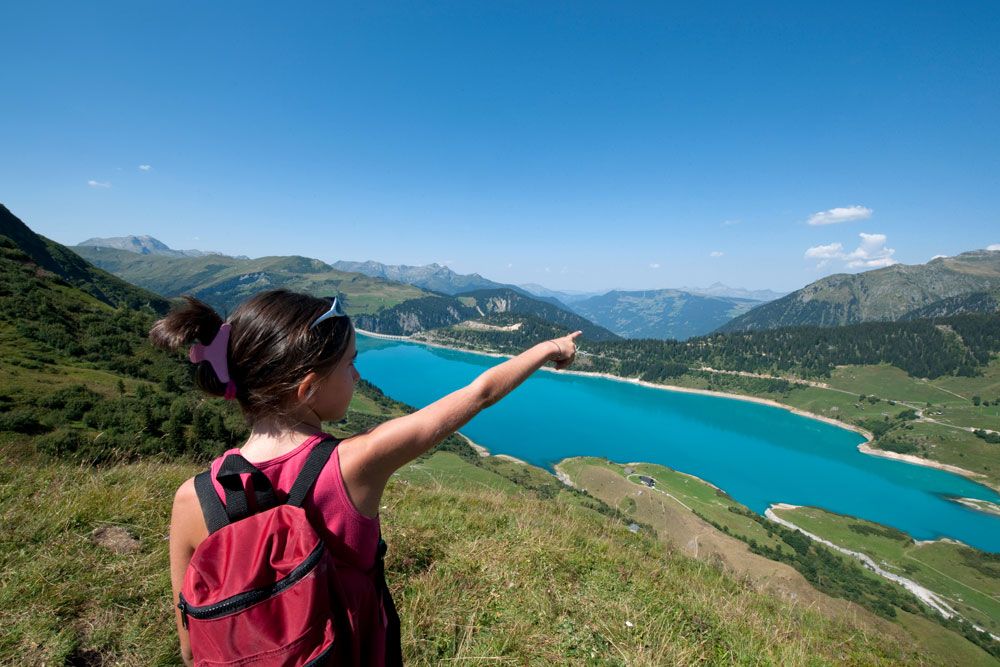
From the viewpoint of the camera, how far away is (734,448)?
91250mm

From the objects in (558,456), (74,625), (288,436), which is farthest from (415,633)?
(558,456)

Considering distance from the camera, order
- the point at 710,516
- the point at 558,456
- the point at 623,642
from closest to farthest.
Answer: the point at 623,642 < the point at 710,516 < the point at 558,456

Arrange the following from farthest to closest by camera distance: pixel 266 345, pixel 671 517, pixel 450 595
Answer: pixel 671 517 → pixel 450 595 → pixel 266 345

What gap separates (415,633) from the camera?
8.95ft

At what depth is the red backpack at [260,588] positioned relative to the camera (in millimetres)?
948

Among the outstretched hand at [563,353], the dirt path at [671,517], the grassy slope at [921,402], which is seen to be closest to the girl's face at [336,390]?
the outstretched hand at [563,353]

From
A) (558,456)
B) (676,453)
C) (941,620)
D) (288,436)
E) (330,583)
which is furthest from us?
(676,453)

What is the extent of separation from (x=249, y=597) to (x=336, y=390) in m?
0.67

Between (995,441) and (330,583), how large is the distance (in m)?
142

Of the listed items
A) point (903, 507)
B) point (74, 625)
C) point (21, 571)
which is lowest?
point (903, 507)

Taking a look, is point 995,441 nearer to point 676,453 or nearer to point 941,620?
point 676,453

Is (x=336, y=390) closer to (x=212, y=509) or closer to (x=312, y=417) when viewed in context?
(x=312, y=417)

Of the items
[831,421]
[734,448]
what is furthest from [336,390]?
[831,421]

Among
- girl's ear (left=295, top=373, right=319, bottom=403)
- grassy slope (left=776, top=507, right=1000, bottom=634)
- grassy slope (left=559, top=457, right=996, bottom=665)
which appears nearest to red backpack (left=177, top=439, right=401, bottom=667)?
girl's ear (left=295, top=373, right=319, bottom=403)
